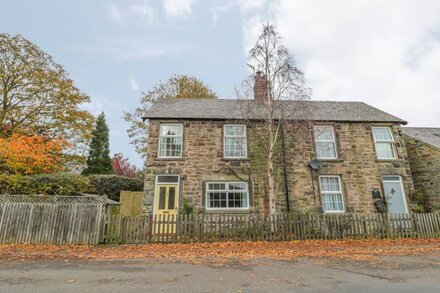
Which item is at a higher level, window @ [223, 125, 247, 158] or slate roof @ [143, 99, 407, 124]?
slate roof @ [143, 99, 407, 124]

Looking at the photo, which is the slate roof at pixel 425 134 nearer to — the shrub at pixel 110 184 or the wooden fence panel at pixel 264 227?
the wooden fence panel at pixel 264 227

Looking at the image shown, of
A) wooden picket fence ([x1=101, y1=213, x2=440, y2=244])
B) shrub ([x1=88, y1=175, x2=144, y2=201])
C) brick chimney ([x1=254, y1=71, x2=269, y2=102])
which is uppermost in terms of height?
brick chimney ([x1=254, y1=71, x2=269, y2=102])

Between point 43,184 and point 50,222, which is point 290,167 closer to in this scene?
point 50,222

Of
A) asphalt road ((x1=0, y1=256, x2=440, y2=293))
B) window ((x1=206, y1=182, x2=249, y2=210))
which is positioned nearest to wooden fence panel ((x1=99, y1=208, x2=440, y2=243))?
window ((x1=206, y1=182, x2=249, y2=210))

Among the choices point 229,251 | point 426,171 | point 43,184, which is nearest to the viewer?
point 229,251

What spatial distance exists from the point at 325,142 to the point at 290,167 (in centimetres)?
291

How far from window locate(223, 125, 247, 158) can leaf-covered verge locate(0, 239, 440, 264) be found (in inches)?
214

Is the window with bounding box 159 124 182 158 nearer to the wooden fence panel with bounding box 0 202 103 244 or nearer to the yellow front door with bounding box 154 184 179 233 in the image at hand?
the yellow front door with bounding box 154 184 179 233

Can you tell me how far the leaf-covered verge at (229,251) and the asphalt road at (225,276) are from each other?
76cm

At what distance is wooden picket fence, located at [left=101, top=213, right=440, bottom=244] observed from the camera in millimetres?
10859

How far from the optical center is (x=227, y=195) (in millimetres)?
14039

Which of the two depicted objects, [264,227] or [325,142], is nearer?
[264,227]

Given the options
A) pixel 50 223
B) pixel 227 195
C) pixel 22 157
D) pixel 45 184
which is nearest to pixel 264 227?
pixel 227 195

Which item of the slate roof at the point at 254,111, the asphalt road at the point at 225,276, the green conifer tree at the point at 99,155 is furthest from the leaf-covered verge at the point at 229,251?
the green conifer tree at the point at 99,155
